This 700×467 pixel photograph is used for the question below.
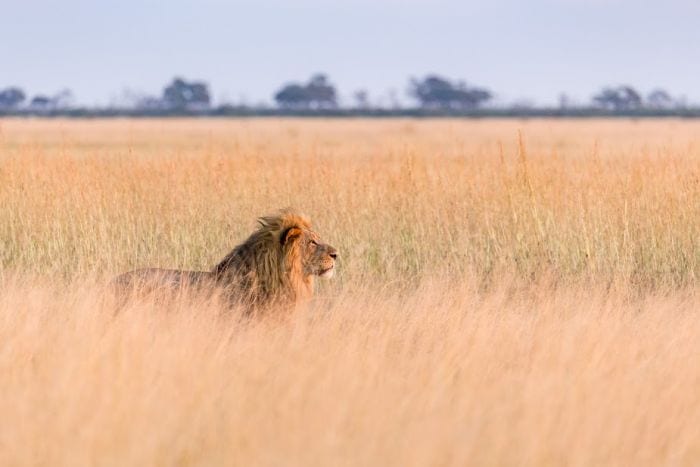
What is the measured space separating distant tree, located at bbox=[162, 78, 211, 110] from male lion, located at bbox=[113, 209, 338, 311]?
297ft

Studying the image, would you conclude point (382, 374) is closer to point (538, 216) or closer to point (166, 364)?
point (166, 364)

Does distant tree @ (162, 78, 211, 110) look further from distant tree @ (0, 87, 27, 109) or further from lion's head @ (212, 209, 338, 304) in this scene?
lion's head @ (212, 209, 338, 304)

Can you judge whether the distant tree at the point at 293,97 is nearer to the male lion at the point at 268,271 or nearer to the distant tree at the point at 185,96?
the distant tree at the point at 185,96

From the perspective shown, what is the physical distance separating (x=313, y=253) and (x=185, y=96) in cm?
9214

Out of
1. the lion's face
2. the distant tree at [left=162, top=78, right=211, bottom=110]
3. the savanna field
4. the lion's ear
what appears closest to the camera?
the savanna field

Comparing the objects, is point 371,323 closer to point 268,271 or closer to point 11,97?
point 268,271

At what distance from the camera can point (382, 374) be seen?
4.74 meters

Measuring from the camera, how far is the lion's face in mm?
6336

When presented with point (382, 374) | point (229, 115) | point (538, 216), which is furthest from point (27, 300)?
point (229, 115)

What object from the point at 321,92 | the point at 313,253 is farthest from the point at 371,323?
the point at 321,92

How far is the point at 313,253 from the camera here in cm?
637

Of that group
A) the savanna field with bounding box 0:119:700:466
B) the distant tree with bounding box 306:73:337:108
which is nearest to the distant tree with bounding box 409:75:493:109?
the distant tree with bounding box 306:73:337:108

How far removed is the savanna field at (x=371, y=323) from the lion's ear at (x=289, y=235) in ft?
1.33

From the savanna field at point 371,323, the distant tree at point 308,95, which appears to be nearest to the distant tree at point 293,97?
the distant tree at point 308,95
